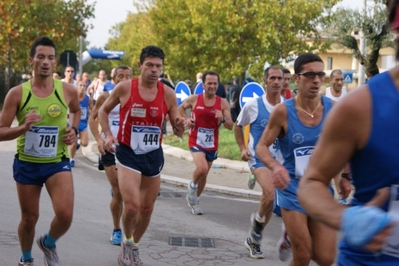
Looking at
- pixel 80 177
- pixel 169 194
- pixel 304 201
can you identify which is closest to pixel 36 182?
pixel 304 201

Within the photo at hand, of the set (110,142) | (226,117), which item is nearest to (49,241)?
(110,142)

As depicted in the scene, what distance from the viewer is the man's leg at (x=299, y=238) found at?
5.73 metres

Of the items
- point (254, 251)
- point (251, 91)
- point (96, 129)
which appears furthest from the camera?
point (251, 91)

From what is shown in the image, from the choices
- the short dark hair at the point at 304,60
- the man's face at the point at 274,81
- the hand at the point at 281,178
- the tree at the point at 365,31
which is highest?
the tree at the point at 365,31

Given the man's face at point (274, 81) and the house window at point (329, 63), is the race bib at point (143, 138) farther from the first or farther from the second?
the house window at point (329, 63)

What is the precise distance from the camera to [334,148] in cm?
→ 278

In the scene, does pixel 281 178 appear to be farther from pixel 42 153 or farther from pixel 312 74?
pixel 42 153

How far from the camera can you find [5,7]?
1645 inches

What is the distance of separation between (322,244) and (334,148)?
3.16 metres

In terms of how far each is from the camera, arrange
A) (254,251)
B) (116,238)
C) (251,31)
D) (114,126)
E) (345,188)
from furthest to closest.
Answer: (251,31) < (114,126) < (116,238) < (254,251) < (345,188)

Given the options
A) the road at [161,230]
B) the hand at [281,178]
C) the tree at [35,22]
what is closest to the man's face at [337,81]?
the road at [161,230]

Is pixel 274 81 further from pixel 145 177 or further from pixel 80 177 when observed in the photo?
pixel 80 177

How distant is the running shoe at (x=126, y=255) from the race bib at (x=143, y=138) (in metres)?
0.89

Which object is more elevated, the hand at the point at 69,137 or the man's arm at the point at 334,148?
the man's arm at the point at 334,148
